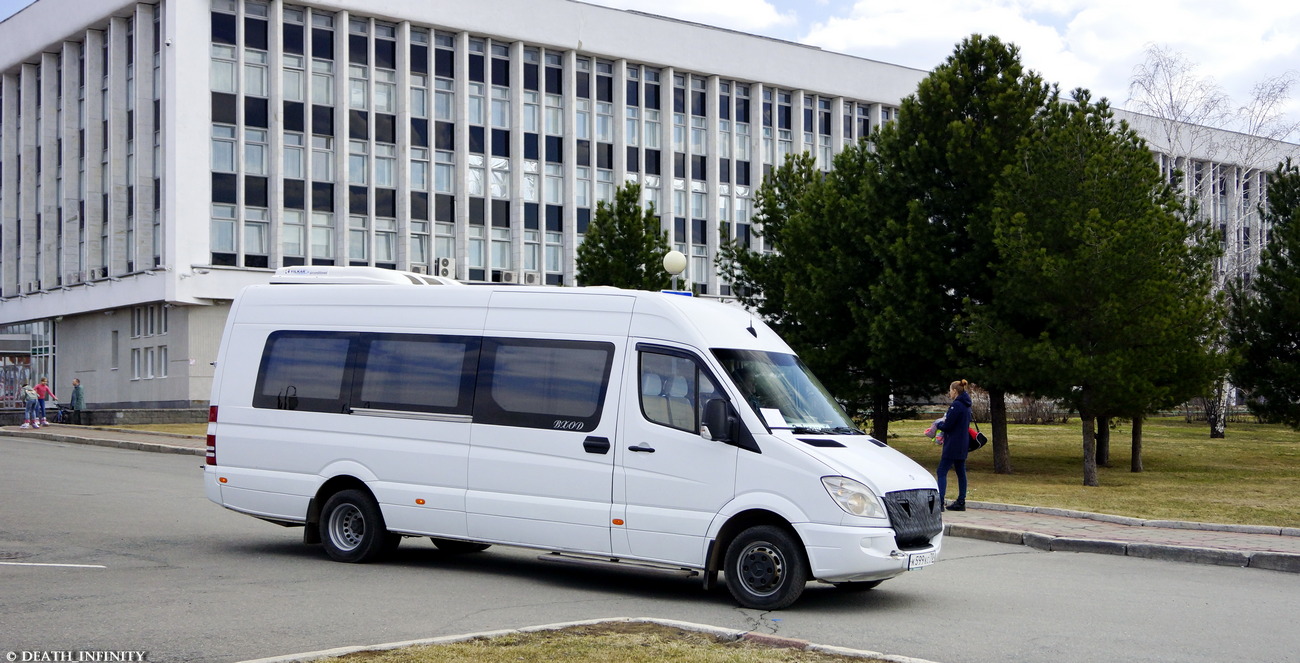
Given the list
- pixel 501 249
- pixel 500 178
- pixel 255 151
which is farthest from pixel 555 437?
pixel 500 178

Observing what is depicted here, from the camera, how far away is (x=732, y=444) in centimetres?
929

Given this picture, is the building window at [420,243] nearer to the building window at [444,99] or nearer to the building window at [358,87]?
the building window at [444,99]

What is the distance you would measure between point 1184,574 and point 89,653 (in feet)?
32.9

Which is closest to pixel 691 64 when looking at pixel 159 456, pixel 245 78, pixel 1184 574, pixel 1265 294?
pixel 245 78

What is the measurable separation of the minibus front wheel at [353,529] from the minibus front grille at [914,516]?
4635mm

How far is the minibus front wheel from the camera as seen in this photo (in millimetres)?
10930

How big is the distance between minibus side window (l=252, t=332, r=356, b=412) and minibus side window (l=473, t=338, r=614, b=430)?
1.61 meters

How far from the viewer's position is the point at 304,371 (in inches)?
454

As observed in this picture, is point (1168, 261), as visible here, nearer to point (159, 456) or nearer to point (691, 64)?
point (159, 456)

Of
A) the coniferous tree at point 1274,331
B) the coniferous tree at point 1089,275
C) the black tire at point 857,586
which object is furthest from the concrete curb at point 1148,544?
the coniferous tree at point 1274,331

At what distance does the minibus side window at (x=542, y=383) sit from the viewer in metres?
10.0

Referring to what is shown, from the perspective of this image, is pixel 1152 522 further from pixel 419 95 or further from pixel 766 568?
pixel 419 95

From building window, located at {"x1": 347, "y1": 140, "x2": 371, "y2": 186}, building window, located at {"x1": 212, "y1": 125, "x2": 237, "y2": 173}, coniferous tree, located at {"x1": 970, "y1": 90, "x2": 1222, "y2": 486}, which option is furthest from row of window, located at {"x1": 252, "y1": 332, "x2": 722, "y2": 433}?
building window, located at {"x1": 347, "y1": 140, "x2": 371, "y2": 186}

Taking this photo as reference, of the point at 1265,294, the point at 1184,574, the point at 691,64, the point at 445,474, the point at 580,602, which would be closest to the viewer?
the point at 580,602
